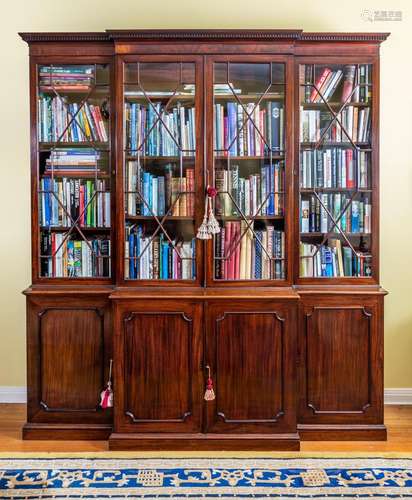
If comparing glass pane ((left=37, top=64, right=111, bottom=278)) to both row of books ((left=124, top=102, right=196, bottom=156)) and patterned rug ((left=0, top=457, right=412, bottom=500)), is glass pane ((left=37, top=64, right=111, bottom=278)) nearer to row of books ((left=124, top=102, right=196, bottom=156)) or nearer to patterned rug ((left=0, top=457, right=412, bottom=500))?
row of books ((left=124, top=102, right=196, bottom=156))

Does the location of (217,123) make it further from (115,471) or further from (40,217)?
(115,471)

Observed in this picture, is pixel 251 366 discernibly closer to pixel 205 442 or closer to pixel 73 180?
pixel 205 442

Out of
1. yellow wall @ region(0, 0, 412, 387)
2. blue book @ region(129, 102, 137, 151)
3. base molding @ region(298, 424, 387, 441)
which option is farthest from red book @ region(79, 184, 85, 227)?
base molding @ region(298, 424, 387, 441)

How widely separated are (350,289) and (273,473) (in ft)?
3.55

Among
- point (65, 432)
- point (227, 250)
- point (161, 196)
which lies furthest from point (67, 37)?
point (65, 432)

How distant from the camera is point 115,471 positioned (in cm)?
269

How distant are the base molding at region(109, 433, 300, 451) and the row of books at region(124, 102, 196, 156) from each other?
1541mm

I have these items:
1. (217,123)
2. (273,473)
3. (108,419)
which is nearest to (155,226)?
(217,123)

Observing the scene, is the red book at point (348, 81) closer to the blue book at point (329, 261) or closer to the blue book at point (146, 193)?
the blue book at point (329, 261)

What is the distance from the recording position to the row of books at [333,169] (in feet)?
10.1

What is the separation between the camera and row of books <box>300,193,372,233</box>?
3.09 metres

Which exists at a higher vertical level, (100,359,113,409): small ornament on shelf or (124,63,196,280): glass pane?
(124,63,196,280): glass pane

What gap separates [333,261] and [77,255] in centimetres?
147

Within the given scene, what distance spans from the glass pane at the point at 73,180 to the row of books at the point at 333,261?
3.72 feet
